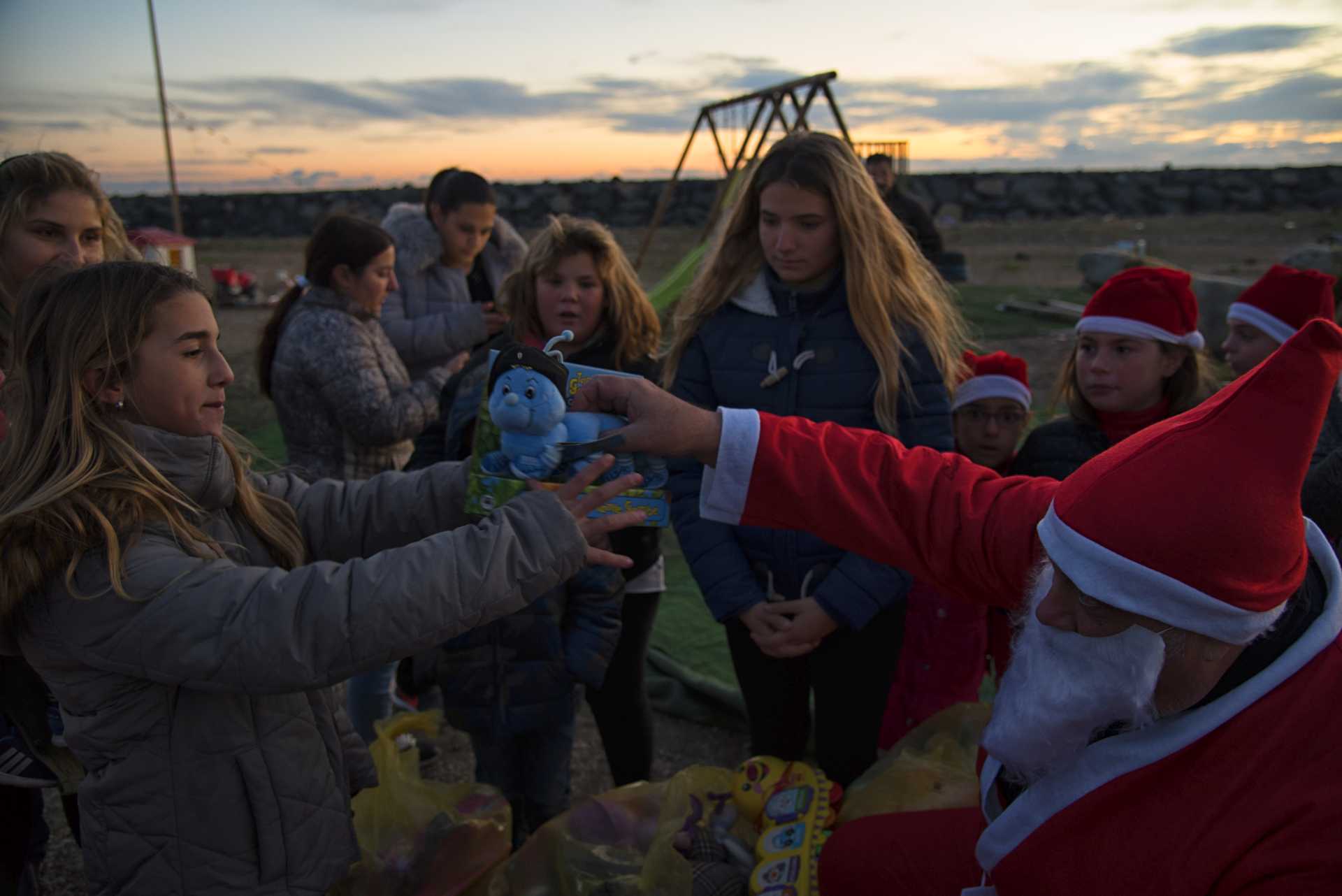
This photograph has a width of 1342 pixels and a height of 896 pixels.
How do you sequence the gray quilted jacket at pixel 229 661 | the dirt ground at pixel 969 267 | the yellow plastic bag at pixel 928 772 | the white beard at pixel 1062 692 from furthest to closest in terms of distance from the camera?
the dirt ground at pixel 969 267, the yellow plastic bag at pixel 928 772, the gray quilted jacket at pixel 229 661, the white beard at pixel 1062 692

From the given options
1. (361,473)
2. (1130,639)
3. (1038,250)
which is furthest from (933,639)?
(1038,250)

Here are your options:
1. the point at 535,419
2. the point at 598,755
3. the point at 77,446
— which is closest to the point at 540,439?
the point at 535,419

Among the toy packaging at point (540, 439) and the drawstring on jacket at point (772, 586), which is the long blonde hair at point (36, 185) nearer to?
the toy packaging at point (540, 439)

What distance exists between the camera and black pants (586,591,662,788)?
2574mm

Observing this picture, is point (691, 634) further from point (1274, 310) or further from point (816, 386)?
point (1274, 310)

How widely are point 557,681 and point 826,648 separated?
68 cm

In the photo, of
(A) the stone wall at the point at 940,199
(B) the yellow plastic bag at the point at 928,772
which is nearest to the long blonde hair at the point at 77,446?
(B) the yellow plastic bag at the point at 928,772

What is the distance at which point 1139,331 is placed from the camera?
2486mm

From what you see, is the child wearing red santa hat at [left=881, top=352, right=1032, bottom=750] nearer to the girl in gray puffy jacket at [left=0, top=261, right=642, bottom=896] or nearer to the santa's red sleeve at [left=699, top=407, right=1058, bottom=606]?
the santa's red sleeve at [left=699, top=407, right=1058, bottom=606]

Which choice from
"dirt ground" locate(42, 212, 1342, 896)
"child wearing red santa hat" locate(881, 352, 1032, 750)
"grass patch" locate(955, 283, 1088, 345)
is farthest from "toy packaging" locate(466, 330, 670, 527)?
"grass patch" locate(955, 283, 1088, 345)

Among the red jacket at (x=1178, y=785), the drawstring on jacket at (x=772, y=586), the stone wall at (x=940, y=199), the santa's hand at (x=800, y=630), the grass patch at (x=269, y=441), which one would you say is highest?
the stone wall at (x=940, y=199)

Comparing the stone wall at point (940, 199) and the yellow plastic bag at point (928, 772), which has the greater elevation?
the stone wall at point (940, 199)

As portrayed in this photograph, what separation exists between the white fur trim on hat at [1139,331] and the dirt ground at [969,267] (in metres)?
1.79

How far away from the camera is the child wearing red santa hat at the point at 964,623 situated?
273 cm
